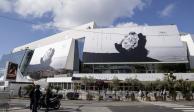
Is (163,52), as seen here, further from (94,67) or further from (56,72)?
(56,72)

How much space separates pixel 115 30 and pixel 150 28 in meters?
9.17

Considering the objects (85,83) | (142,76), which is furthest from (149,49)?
(85,83)

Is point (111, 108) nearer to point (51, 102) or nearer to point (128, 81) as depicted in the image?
point (51, 102)

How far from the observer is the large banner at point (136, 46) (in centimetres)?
8194

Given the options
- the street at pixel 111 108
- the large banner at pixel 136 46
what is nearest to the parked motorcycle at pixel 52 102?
the street at pixel 111 108

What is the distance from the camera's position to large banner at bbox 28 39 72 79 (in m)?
91.7

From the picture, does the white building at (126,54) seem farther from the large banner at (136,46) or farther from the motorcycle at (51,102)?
the motorcycle at (51,102)

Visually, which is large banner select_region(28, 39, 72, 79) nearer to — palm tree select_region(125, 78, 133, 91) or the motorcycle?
palm tree select_region(125, 78, 133, 91)

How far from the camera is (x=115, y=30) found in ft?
289

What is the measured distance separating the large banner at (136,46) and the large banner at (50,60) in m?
7.75

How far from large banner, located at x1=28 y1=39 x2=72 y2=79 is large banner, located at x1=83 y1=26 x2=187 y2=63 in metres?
7.75

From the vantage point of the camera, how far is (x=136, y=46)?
84688mm

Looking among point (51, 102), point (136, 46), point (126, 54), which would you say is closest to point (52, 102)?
point (51, 102)

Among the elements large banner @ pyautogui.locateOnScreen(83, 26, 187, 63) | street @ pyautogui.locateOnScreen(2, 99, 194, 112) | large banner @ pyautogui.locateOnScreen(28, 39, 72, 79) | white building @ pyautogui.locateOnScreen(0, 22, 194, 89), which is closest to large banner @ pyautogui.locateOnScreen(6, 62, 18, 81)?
street @ pyautogui.locateOnScreen(2, 99, 194, 112)
